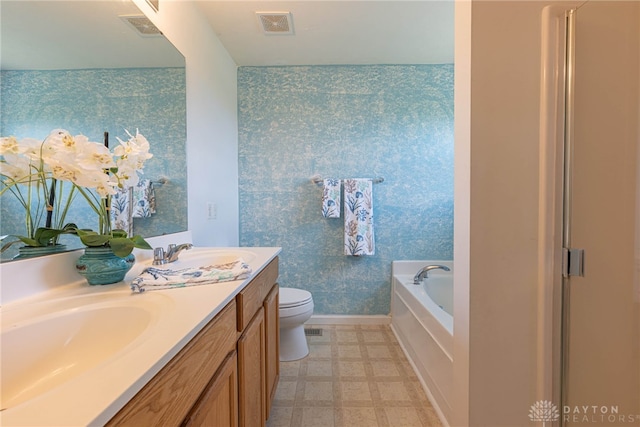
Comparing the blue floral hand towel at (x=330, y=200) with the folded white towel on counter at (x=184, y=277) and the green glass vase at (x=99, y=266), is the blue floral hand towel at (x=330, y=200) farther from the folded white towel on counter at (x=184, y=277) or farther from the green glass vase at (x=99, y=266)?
the green glass vase at (x=99, y=266)

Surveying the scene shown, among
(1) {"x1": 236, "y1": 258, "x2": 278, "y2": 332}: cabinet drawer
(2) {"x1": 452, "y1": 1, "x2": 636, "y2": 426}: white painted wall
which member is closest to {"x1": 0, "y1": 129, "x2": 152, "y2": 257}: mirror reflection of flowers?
(1) {"x1": 236, "y1": 258, "x2": 278, "y2": 332}: cabinet drawer

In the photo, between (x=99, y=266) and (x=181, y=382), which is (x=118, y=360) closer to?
(x=181, y=382)

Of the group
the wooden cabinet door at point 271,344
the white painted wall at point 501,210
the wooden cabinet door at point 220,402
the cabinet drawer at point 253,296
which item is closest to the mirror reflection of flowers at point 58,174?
the cabinet drawer at point 253,296

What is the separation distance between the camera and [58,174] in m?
0.72

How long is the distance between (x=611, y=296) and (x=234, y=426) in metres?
1.33

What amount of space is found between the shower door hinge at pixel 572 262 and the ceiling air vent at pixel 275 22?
1.96 m

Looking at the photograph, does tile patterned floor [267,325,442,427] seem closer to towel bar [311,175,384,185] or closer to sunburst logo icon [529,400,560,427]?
sunburst logo icon [529,400,560,427]

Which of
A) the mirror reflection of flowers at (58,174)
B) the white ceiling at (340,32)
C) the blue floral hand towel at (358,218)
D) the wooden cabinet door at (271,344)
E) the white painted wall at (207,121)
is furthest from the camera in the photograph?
the blue floral hand towel at (358,218)

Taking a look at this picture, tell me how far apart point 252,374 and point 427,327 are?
1.03m

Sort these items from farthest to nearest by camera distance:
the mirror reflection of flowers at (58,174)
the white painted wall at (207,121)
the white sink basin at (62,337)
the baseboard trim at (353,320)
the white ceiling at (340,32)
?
the baseboard trim at (353,320) < the white ceiling at (340,32) < the white painted wall at (207,121) < the mirror reflection of flowers at (58,174) < the white sink basin at (62,337)

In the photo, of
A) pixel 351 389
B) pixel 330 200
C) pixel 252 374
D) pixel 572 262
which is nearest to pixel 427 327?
pixel 351 389

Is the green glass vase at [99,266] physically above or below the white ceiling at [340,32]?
below

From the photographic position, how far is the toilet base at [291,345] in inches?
72.1

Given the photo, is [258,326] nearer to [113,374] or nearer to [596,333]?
[113,374]
